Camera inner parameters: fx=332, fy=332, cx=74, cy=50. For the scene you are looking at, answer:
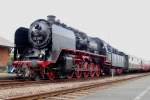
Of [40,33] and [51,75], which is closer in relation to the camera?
[51,75]

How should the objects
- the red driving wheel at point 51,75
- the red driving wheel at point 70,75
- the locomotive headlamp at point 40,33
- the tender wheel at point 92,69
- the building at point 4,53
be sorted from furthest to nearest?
the building at point 4,53, the tender wheel at point 92,69, the red driving wheel at point 70,75, the locomotive headlamp at point 40,33, the red driving wheel at point 51,75

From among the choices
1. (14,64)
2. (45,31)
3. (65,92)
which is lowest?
(65,92)

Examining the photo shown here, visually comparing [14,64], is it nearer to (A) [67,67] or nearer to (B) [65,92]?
(A) [67,67]

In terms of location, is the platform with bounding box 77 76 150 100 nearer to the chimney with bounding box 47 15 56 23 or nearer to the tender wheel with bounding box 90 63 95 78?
the chimney with bounding box 47 15 56 23

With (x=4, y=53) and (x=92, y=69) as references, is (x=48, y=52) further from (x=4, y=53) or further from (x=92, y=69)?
(x=4, y=53)

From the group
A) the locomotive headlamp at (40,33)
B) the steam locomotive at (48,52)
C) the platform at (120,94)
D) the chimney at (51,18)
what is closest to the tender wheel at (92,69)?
the steam locomotive at (48,52)

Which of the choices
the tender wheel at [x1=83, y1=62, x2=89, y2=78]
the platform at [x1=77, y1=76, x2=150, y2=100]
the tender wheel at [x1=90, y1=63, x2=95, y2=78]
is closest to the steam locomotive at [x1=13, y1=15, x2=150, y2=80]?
the tender wheel at [x1=83, y1=62, x2=89, y2=78]

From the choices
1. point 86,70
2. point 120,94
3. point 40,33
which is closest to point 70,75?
point 86,70

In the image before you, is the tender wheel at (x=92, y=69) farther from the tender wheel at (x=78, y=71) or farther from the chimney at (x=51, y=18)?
the chimney at (x=51, y=18)

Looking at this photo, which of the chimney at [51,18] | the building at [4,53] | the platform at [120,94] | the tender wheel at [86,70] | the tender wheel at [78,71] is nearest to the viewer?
the platform at [120,94]

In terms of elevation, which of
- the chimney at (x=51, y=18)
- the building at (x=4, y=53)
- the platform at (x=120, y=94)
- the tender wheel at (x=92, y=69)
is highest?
the chimney at (x=51, y=18)

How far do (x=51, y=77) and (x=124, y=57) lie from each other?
73.8 ft

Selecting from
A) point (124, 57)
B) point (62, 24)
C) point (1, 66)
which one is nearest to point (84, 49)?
point (62, 24)

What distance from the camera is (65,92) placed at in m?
12.8
